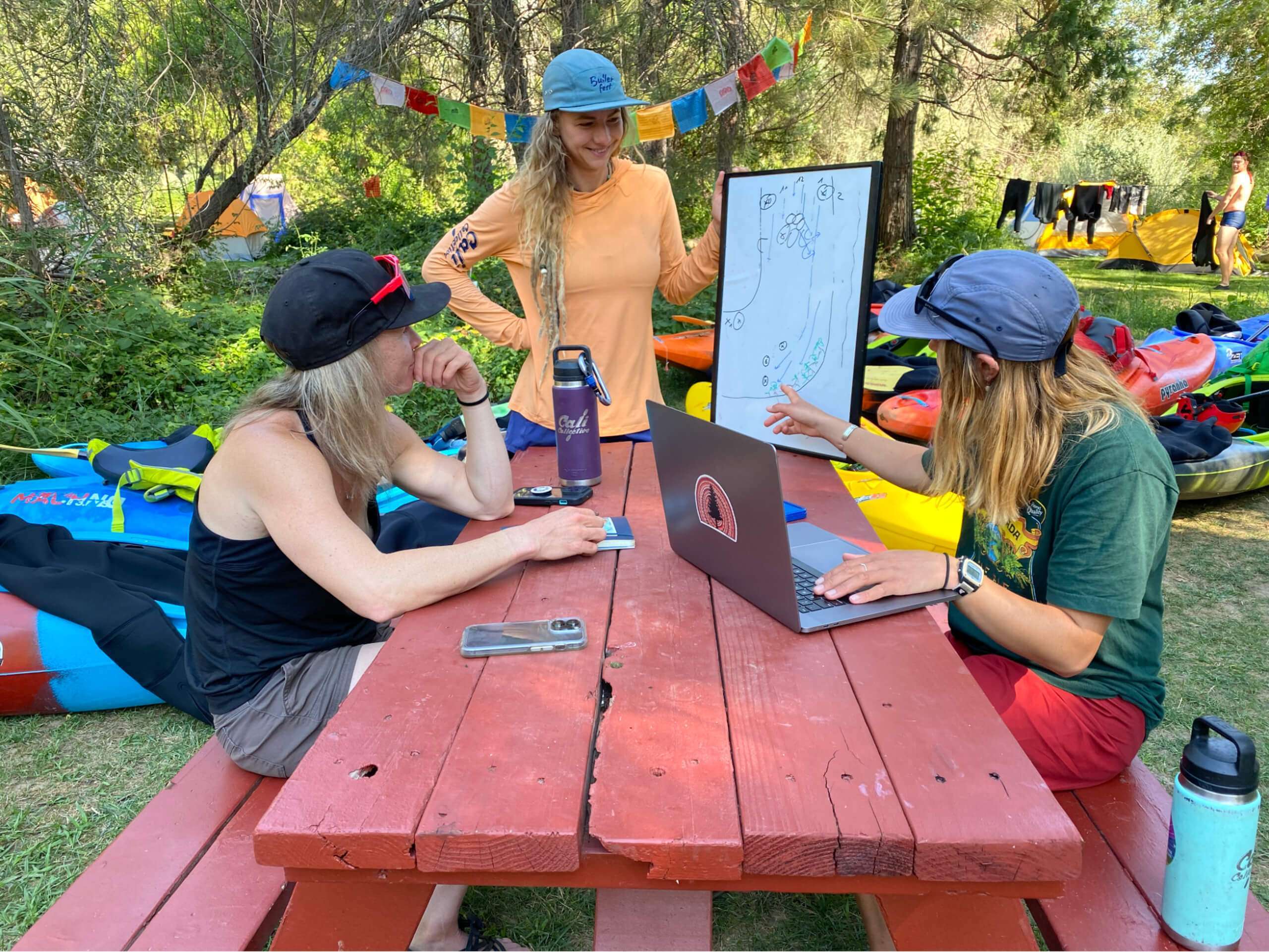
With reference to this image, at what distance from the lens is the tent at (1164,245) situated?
13.9m

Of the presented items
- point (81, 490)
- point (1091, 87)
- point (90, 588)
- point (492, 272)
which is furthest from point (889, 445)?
point (1091, 87)

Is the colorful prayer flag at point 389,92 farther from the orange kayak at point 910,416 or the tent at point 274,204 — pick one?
the tent at point 274,204

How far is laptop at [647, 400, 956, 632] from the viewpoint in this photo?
1556 mm

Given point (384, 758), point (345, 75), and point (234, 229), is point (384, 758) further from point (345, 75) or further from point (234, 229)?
point (234, 229)

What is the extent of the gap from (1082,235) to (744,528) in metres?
17.5

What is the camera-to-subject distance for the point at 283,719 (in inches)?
74.9

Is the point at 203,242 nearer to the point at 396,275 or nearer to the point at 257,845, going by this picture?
the point at 396,275

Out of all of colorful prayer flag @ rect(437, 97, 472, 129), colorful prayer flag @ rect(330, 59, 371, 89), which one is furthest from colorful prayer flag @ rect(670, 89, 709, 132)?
colorful prayer flag @ rect(330, 59, 371, 89)

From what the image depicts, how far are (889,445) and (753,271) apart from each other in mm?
851

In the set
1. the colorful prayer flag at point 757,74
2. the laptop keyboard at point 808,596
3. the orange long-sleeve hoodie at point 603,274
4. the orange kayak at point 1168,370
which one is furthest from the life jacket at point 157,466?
the orange kayak at point 1168,370

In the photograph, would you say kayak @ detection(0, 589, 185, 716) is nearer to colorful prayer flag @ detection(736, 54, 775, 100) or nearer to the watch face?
the watch face

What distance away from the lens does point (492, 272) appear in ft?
27.6

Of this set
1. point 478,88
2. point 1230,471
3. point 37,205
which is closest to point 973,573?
point 1230,471

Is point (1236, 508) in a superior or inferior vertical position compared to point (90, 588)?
inferior
